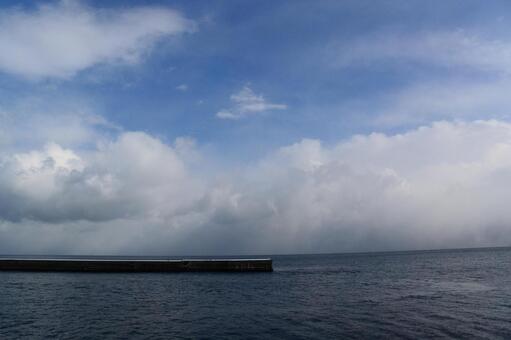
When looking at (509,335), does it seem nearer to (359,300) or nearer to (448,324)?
(448,324)

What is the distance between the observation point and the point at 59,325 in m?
37.9

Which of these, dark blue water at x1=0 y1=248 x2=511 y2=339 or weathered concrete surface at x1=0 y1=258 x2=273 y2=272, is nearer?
dark blue water at x1=0 y1=248 x2=511 y2=339

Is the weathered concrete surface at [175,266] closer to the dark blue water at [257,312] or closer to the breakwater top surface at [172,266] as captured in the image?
the breakwater top surface at [172,266]

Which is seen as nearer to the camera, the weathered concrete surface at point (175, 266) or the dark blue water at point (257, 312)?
the dark blue water at point (257, 312)

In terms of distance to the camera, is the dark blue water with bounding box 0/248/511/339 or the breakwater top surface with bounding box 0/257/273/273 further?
the breakwater top surface with bounding box 0/257/273/273

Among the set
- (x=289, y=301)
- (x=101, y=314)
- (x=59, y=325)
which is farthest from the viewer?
(x=289, y=301)

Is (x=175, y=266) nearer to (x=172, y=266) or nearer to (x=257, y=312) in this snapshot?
(x=172, y=266)

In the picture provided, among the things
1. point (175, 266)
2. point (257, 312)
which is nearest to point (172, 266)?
point (175, 266)

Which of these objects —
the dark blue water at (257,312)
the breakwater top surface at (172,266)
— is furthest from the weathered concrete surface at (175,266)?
the dark blue water at (257,312)

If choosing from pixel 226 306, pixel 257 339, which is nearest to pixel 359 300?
pixel 226 306

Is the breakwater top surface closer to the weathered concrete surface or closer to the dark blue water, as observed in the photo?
the weathered concrete surface

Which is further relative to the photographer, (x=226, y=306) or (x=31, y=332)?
(x=226, y=306)

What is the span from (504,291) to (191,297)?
4838 cm

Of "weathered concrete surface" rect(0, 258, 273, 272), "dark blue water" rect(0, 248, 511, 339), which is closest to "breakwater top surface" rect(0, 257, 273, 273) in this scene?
"weathered concrete surface" rect(0, 258, 273, 272)
